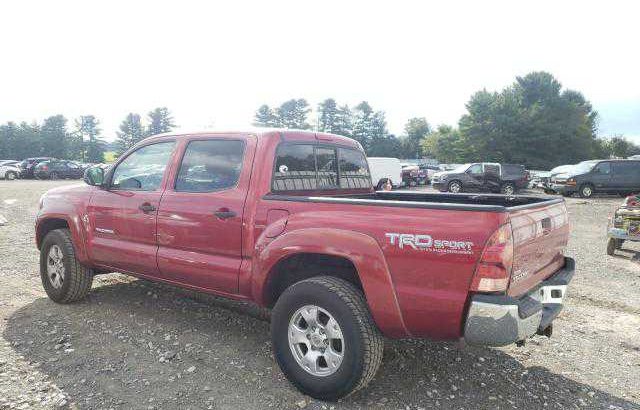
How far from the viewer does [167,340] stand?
162 inches

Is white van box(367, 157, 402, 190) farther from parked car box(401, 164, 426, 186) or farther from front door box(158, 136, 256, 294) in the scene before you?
front door box(158, 136, 256, 294)

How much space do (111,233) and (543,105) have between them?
180ft

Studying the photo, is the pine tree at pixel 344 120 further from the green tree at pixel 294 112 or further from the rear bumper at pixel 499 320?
the rear bumper at pixel 499 320

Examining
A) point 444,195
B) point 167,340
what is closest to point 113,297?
point 167,340

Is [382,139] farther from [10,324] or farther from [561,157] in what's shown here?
[10,324]

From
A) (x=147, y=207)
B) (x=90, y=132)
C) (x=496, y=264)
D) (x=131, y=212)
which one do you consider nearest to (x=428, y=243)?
(x=496, y=264)

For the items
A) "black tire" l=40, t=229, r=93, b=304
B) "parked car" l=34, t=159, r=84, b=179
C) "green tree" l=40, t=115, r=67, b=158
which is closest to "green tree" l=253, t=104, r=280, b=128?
"green tree" l=40, t=115, r=67, b=158

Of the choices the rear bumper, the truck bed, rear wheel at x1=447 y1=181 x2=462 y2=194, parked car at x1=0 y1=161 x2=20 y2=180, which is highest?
the truck bed

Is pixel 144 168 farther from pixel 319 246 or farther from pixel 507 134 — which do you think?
pixel 507 134

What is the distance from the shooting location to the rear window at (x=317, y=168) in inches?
150

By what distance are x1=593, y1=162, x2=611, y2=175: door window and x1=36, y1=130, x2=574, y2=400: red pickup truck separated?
19.7 m

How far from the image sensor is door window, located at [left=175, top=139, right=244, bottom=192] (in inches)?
149

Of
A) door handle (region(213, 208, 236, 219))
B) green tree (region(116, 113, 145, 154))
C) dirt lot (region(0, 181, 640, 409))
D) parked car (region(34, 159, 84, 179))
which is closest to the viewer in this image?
dirt lot (region(0, 181, 640, 409))

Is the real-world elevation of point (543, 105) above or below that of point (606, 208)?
above
